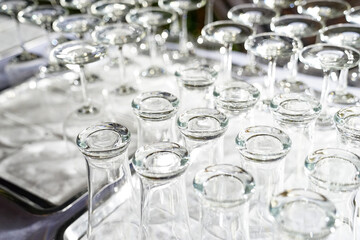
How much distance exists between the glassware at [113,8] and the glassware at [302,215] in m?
0.47

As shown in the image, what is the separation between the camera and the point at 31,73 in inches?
33.0

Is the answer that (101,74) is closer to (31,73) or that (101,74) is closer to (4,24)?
(31,73)

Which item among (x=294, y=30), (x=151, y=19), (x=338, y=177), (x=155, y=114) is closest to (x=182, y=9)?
(x=151, y=19)

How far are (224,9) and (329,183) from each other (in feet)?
3.07

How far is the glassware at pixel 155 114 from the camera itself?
0.44m

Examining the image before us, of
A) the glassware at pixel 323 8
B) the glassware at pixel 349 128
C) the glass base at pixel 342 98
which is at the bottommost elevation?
the glass base at pixel 342 98

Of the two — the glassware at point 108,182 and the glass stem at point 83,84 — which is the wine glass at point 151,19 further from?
the glassware at point 108,182

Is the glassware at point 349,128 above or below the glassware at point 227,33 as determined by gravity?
below

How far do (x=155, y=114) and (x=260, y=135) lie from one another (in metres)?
0.10

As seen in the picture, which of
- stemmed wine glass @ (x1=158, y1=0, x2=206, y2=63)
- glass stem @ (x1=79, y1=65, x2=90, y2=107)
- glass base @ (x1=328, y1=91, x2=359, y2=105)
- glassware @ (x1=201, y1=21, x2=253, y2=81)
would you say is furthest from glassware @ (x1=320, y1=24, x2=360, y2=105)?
glass stem @ (x1=79, y1=65, x2=90, y2=107)

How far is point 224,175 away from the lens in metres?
0.35

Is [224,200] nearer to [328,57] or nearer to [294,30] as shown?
[328,57]

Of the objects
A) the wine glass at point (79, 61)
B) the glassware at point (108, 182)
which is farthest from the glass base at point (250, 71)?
the glassware at point (108, 182)

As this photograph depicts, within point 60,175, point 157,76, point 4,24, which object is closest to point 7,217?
point 60,175
